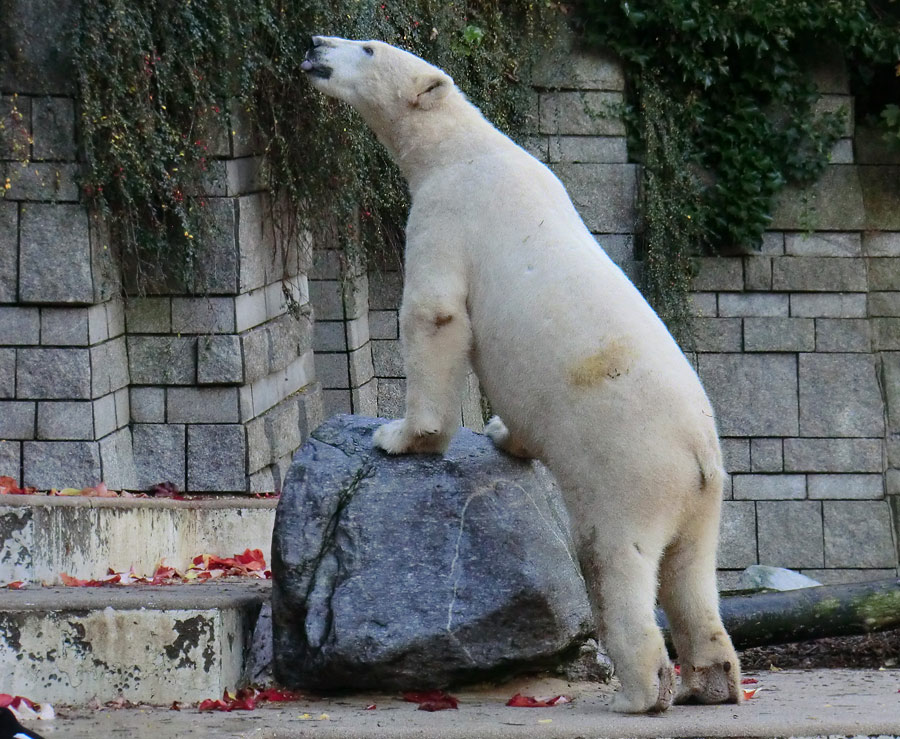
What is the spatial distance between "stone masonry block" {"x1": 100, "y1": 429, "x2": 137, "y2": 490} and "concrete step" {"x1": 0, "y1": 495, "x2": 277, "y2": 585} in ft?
1.55

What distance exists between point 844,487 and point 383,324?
3475 millimetres

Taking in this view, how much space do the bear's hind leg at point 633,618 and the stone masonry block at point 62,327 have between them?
10.8ft

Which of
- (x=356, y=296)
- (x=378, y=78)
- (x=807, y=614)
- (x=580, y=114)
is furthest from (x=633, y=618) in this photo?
(x=580, y=114)

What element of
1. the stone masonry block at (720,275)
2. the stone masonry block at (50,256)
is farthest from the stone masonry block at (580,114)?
the stone masonry block at (50,256)

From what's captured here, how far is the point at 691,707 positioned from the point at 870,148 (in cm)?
623

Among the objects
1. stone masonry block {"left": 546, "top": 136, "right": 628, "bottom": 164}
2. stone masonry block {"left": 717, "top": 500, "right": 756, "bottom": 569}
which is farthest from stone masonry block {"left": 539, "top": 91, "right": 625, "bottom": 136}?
stone masonry block {"left": 717, "top": 500, "right": 756, "bottom": 569}

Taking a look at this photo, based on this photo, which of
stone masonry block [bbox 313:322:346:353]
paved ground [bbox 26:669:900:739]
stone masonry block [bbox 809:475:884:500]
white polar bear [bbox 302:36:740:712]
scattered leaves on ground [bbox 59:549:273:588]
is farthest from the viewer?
stone masonry block [bbox 809:475:884:500]

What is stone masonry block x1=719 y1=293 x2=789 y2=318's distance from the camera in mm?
8836

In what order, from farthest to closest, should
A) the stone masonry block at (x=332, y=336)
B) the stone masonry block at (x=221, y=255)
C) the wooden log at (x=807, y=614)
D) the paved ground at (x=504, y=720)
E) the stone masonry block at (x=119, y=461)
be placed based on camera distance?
the stone masonry block at (x=332, y=336)
the stone masonry block at (x=221, y=255)
the stone masonry block at (x=119, y=461)
the wooden log at (x=807, y=614)
the paved ground at (x=504, y=720)

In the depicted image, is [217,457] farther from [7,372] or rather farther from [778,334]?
[778,334]

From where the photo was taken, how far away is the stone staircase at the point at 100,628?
13.0 feet

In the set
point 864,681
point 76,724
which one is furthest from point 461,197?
point 864,681

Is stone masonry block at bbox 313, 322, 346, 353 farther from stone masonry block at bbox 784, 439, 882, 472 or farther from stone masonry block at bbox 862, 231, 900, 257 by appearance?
stone masonry block at bbox 862, 231, 900, 257

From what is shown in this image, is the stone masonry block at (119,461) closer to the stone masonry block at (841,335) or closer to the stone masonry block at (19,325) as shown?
the stone masonry block at (19,325)
